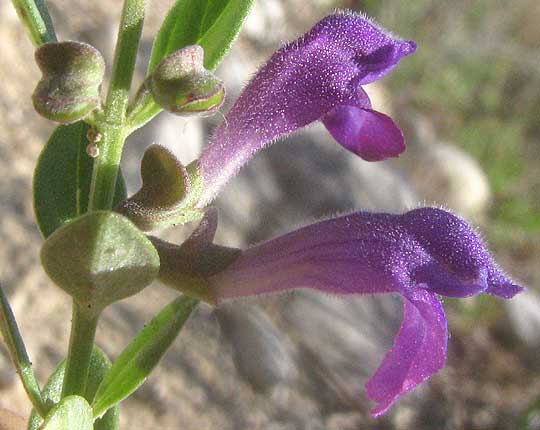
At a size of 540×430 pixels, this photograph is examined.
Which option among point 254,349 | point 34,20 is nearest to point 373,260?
point 34,20

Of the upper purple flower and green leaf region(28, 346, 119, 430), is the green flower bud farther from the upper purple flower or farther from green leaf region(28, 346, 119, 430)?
green leaf region(28, 346, 119, 430)

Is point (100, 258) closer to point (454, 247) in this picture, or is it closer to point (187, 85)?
point (187, 85)

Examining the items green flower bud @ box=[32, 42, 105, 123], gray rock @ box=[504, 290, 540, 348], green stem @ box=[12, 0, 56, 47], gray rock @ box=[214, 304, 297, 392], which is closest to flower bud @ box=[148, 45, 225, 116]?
green flower bud @ box=[32, 42, 105, 123]

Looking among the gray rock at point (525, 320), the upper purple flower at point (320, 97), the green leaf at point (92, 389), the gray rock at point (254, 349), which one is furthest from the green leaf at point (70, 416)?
the gray rock at point (525, 320)

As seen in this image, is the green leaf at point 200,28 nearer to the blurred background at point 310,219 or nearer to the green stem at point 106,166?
the green stem at point 106,166

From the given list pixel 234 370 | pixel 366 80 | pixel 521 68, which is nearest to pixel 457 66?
pixel 521 68
